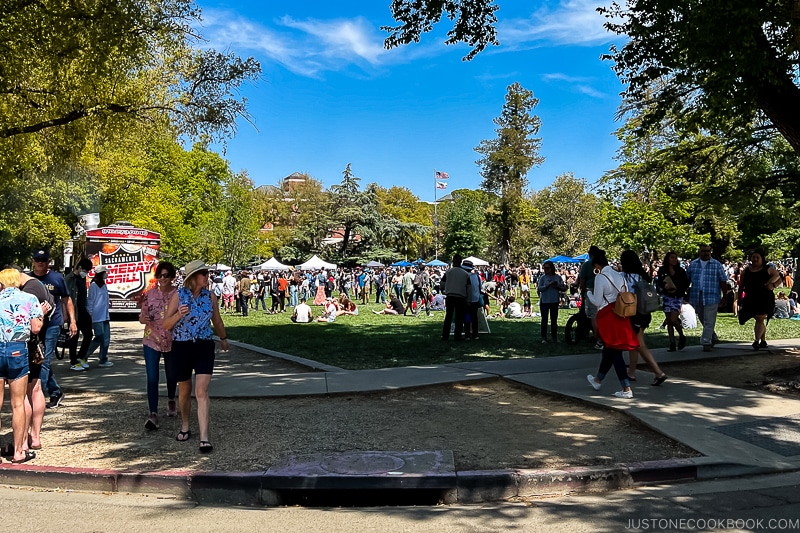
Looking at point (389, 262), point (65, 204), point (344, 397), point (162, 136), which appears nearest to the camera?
point (344, 397)

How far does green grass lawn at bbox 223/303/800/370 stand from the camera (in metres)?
11.8

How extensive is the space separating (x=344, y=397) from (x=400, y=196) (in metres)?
81.2

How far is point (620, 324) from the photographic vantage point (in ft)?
25.6

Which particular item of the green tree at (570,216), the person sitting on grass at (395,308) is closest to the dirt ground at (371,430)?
the person sitting on grass at (395,308)

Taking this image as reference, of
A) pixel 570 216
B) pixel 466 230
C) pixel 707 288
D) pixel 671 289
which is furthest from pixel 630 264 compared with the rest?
pixel 466 230

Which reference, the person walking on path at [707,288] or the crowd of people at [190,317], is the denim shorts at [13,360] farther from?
the person walking on path at [707,288]

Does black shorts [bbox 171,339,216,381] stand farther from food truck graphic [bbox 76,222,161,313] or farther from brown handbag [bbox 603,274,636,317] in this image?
food truck graphic [bbox 76,222,161,313]

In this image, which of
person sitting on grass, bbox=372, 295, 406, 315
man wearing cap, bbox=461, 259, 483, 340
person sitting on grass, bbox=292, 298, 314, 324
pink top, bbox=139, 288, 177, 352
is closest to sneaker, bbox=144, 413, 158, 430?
pink top, bbox=139, 288, 177, 352

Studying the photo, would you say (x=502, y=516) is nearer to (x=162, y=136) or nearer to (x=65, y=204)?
(x=162, y=136)

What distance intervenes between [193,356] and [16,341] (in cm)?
150

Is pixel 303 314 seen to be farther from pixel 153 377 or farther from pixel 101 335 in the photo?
pixel 153 377

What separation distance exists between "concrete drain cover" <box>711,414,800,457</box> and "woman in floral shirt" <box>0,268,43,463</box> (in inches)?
258

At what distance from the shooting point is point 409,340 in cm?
1450

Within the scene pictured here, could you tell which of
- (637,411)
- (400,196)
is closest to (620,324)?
(637,411)
